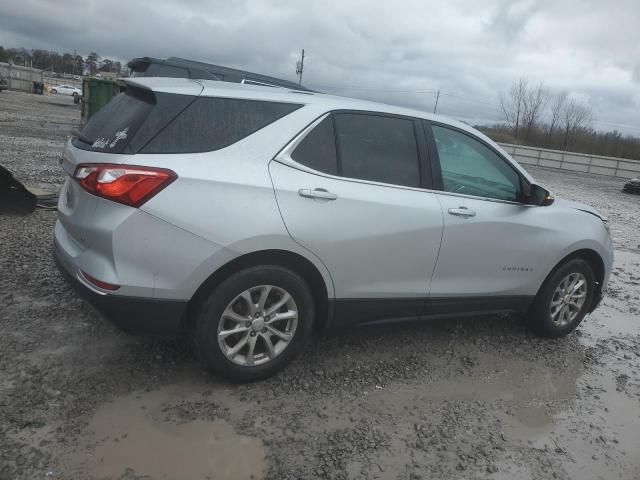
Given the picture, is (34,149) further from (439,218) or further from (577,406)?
(577,406)

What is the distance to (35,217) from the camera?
20.8 ft

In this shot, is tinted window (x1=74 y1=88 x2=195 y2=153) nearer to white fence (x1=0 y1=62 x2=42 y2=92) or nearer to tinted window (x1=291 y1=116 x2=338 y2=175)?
tinted window (x1=291 y1=116 x2=338 y2=175)

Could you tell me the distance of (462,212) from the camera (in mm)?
3803

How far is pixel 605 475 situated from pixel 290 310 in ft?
6.49

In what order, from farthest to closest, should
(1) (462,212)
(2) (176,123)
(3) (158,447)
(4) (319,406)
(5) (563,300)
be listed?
(5) (563,300), (1) (462,212), (4) (319,406), (2) (176,123), (3) (158,447)

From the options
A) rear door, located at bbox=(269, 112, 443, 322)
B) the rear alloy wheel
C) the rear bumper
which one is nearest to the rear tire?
rear door, located at bbox=(269, 112, 443, 322)

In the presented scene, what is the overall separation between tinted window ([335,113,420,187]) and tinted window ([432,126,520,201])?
0.91 ft

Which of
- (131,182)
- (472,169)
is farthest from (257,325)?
(472,169)

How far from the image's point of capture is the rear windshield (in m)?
2.94

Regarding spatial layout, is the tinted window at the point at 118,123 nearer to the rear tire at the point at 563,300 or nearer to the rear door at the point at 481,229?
the rear door at the point at 481,229

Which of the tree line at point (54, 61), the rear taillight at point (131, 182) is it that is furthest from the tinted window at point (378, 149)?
the tree line at point (54, 61)

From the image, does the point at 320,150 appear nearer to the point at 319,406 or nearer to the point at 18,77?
the point at 319,406

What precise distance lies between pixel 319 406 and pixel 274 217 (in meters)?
1.17

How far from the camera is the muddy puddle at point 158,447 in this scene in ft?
8.32
